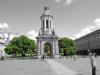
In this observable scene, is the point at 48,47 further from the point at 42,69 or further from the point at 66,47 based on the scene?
the point at 42,69

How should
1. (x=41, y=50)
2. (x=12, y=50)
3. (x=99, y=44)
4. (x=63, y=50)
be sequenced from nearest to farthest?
(x=41, y=50), (x=12, y=50), (x=63, y=50), (x=99, y=44)

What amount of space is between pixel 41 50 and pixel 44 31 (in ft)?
22.1

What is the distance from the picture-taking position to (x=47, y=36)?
214ft

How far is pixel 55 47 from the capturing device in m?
65.4

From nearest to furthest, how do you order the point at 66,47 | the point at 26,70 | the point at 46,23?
1. the point at 26,70
2. the point at 46,23
3. the point at 66,47

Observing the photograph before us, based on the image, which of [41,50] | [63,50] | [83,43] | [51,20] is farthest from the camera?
[83,43]

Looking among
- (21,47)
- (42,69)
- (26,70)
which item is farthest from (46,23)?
(26,70)

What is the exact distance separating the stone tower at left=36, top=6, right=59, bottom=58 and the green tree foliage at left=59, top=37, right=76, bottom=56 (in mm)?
20521

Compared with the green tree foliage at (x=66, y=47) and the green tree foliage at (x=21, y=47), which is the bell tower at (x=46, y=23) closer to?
the green tree foliage at (x=21, y=47)

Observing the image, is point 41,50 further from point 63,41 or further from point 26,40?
point 63,41

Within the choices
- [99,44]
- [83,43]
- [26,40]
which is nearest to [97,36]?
[99,44]

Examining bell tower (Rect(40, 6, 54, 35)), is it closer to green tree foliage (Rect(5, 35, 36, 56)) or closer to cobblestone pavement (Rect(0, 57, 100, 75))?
green tree foliage (Rect(5, 35, 36, 56))

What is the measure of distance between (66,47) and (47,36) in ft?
81.9

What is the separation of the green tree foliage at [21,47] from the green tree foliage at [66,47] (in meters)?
13.5
